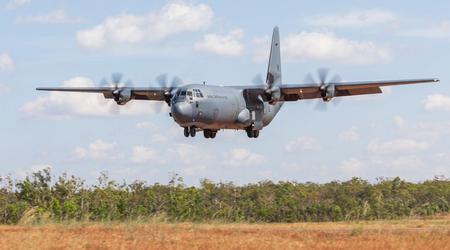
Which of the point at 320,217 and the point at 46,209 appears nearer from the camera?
→ the point at 46,209

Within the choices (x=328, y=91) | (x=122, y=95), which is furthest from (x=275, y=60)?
(x=122, y=95)

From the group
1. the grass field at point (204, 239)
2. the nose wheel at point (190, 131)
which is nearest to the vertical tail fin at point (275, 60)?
the nose wheel at point (190, 131)

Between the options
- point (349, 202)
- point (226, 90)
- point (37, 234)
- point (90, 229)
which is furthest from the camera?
point (349, 202)

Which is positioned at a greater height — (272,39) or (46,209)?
(272,39)

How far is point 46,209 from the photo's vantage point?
179 ft

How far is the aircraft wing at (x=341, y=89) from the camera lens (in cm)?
5091

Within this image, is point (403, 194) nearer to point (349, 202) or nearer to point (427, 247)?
point (349, 202)

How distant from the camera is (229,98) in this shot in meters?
53.1

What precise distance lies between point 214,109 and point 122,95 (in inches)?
292

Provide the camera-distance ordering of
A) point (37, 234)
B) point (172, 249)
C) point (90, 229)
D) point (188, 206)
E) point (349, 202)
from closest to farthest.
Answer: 1. point (172, 249)
2. point (37, 234)
3. point (90, 229)
4. point (188, 206)
5. point (349, 202)

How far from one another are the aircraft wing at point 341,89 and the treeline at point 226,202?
7.76 m

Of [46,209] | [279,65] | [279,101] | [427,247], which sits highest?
[279,65]

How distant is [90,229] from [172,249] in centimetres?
671

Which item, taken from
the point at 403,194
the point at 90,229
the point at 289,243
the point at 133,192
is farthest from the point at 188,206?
the point at 289,243
